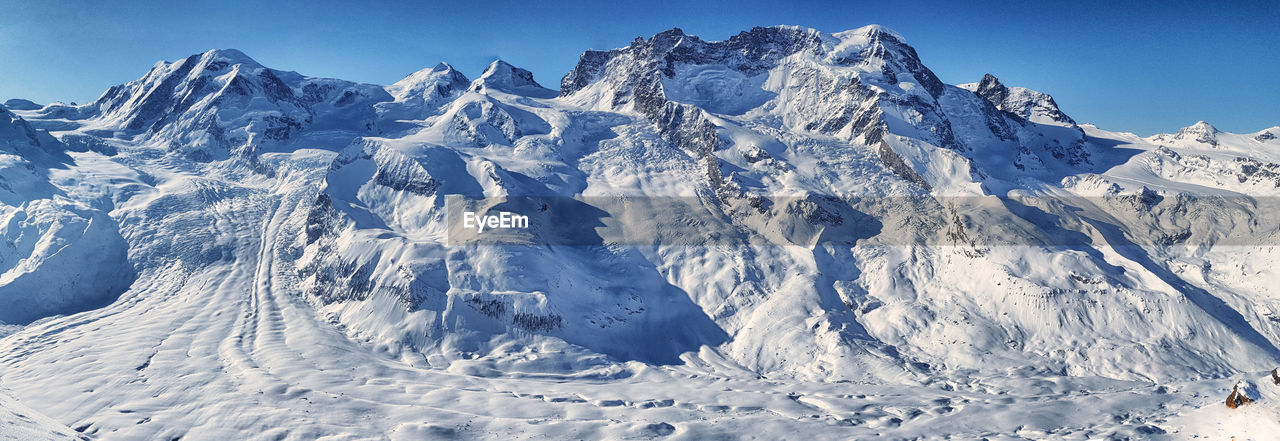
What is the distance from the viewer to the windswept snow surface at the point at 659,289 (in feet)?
261

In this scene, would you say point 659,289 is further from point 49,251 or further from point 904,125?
point 49,251

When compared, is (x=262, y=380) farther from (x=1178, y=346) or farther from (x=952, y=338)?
(x=1178, y=346)

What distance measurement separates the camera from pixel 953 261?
121688 mm

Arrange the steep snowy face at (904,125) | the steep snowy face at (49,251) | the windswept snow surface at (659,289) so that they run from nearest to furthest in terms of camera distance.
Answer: the windswept snow surface at (659,289) → the steep snowy face at (49,251) → the steep snowy face at (904,125)

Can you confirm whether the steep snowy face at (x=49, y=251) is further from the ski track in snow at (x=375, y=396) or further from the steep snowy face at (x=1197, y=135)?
the steep snowy face at (x=1197, y=135)

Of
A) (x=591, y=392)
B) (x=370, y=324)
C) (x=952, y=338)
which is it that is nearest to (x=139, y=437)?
(x=370, y=324)

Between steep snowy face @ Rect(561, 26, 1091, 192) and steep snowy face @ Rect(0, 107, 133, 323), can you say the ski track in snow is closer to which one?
steep snowy face @ Rect(0, 107, 133, 323)

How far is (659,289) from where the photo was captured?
395 ft

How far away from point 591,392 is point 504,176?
2685 inches

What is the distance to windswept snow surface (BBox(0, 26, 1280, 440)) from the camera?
7962cm

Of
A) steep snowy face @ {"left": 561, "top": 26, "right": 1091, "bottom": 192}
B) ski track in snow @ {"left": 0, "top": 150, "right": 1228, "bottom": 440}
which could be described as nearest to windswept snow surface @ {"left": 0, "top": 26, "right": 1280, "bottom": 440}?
ski track in snow @ {"left": 0, "top": 150, "right": 1228, "bottom": 440}

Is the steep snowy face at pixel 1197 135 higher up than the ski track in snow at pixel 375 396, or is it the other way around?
the steep snowy face at pixel 1197 135

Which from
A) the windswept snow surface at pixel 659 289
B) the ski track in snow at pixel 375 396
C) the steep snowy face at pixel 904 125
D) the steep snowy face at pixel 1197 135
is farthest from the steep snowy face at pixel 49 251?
the steep snowy face at pixel 1197 135

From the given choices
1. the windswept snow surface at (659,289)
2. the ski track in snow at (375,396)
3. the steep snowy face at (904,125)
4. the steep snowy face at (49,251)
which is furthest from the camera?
the steep snowy face at (904,125)
